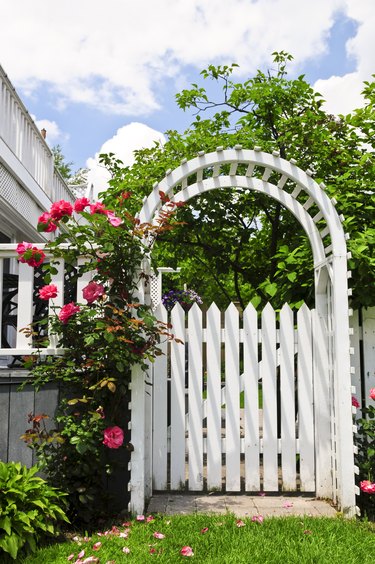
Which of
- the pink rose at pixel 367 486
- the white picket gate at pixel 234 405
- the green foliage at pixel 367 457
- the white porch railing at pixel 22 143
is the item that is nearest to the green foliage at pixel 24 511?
the white picket gate at pixel 234 405

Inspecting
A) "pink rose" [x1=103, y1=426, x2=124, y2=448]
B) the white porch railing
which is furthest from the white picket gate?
the white porch railing

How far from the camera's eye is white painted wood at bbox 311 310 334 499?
388cm

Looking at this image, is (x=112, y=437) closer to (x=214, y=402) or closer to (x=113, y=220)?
(x=214, y=402)

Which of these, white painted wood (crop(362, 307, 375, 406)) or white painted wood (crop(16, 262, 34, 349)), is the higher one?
white painted wood (crop(16, 262, 34, 349))

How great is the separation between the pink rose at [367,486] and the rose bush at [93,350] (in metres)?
1.56

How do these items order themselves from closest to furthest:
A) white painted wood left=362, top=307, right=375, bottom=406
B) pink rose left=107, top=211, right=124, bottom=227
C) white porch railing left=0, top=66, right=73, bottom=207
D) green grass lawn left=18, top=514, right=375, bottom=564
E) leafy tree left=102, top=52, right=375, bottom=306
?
green grass lawn left=18, top=514, right=375, bottom=564, pink rose left=107, top=211, right=124, bottom=227, white painted wood left=362, top=307, right=375, bottom=406, leafy tree left=102, top=52, right=375, bottom=306, white porch railing left=0, top=66, right=73, bottom=207

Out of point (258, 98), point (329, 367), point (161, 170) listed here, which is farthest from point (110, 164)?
point (329, 367)

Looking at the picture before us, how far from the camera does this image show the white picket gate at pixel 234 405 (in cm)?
395

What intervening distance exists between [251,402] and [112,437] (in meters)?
1.19

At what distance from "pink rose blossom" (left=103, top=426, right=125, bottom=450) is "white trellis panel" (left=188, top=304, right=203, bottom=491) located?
0.81 meters

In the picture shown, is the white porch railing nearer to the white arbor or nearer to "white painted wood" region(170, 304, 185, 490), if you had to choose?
the white arbor

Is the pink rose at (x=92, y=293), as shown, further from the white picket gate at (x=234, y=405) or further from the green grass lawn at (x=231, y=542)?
the green grass lawn at (x=231, y=542)

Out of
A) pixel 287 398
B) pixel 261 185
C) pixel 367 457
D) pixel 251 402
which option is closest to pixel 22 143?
pixel 261 185

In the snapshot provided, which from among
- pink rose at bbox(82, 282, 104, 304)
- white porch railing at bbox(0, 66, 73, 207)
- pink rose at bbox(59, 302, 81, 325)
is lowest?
pink rose at bbox(59, 302, 81, 325)
